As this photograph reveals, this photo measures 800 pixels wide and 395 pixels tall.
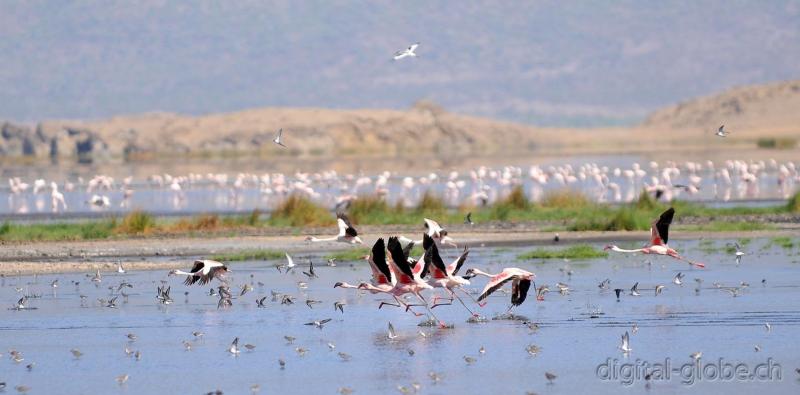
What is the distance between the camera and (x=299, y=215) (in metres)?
29.9

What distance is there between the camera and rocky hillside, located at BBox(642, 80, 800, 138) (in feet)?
368

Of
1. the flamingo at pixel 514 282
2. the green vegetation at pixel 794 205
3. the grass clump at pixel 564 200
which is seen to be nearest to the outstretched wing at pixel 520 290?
the flamingo at pixel 514 282

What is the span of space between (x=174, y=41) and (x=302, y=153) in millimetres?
49496

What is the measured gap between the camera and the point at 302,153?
9038 cm

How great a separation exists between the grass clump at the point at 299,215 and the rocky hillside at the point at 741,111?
82.3 meters

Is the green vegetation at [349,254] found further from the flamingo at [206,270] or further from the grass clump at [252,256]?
the flamingo at [206,270]

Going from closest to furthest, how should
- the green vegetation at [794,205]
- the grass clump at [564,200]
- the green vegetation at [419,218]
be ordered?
the green vegetation at [419,218] → the green vegetation at [794,205] → the grass clump at [564,200]

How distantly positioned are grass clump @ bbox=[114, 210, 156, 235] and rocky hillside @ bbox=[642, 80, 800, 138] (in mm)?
85193

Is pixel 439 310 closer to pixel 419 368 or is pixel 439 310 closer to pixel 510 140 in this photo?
pixel 419 368

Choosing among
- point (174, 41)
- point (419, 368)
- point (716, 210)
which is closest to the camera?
point (419, 368)

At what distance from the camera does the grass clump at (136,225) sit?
92.7 ft

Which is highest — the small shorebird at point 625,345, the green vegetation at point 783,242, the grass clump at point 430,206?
the grass clump at point 430,206

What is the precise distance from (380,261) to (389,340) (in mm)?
1033

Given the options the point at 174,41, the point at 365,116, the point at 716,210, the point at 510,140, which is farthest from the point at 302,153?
the point at 716,210
